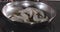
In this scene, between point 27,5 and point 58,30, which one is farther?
point 27,5

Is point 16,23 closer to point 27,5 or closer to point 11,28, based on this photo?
point 11,28

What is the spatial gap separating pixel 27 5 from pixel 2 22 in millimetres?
168

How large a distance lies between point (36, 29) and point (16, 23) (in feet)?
0.25

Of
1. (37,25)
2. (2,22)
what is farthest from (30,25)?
(2,22)

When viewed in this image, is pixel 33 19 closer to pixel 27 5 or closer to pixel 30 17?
pixel 30 17

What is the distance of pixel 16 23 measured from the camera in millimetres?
455

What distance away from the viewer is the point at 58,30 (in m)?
0.53

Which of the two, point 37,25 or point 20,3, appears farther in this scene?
point 20,3

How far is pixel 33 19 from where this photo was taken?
0.53 metres

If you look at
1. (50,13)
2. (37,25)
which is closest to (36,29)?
(37,25)

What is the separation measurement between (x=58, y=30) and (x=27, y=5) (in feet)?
0.67

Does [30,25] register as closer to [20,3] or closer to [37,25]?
[37,25]

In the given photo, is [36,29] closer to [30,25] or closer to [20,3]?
[30,25]

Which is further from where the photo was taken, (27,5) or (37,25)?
(27,5)
